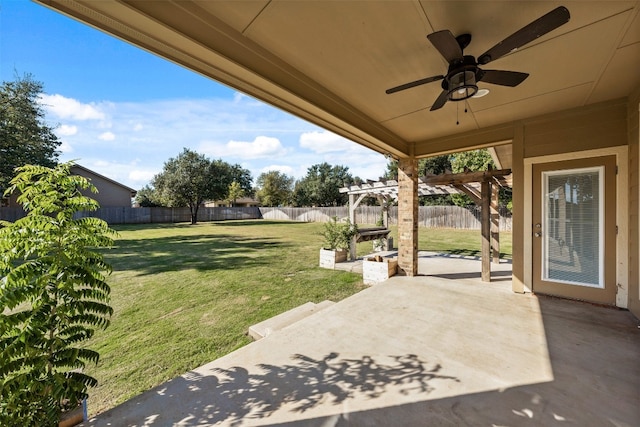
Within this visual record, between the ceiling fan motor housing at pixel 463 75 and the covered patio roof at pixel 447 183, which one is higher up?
the ceiling fan motor housing at pixel 463 75

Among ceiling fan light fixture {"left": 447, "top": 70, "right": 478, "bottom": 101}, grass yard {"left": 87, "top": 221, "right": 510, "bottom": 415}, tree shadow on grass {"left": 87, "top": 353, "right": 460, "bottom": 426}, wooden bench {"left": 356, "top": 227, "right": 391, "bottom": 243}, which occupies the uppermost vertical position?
ceiling fan light fixture {"left": 447, "top": 70, "right": 478, "bottom": 101}

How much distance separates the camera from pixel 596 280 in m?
3.62

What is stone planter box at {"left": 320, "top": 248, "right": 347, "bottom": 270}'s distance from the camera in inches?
260

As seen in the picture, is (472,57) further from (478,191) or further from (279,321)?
(478,191)

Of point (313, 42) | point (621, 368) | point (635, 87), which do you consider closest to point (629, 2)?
point (635, 87)

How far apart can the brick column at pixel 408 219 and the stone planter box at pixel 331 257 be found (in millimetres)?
1792

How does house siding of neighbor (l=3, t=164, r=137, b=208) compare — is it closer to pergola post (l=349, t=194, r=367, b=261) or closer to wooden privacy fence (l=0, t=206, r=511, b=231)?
wooden privacy fence (l=0, t=206, r=511, b=231)

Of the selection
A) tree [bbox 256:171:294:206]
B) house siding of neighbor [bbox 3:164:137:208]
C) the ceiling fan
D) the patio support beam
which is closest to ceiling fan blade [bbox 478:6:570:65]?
the ceiling fan

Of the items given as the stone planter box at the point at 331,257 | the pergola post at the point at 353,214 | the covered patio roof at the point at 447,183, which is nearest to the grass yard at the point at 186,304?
the stone planter box at the point at 331,257

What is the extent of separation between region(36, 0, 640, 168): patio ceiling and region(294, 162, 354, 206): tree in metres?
28.9

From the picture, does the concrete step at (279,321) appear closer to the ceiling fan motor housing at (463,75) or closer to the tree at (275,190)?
the ceiling fan motor housing at (463,75)

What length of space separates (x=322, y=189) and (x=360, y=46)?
3023 cm

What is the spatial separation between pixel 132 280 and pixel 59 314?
16.0ft

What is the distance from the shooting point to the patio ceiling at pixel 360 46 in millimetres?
1836
